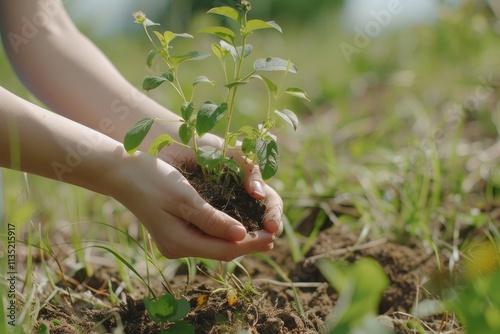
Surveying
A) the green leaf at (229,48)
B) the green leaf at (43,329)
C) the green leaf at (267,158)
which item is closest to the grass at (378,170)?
the green leaf at (43,329)

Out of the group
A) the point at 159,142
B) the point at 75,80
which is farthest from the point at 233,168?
the point at 75,80

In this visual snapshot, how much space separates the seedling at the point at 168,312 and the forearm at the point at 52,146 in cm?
25

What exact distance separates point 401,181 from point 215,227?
1.18 meters

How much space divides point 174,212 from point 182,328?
226mm

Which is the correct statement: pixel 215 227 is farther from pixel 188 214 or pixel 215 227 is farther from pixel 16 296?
pixel 16 296

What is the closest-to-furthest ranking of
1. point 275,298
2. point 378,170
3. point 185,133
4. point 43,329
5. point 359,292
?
point 359,292 < point 43,329 < point 185,133 < point 275,298 < point 378,170

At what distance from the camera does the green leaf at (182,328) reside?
1214 millimetres

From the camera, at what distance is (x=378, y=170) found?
2604 millimetres

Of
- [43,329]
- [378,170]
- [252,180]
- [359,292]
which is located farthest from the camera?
[378,170]

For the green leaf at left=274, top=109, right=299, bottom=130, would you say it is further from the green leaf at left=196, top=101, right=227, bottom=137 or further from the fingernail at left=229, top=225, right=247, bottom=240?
the fingernail at left=229, top=225, right=247, bottom=240

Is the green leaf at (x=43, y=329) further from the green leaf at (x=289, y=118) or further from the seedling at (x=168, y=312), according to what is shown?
the green leaf at (x=289, y=118)

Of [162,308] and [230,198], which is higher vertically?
[230,198]

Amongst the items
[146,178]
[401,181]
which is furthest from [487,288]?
[401,181]

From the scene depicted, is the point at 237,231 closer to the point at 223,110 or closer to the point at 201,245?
the point at 201,245
